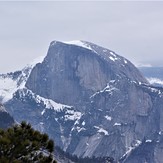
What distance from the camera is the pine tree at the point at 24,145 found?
165ft

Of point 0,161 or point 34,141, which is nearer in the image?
point 0,161

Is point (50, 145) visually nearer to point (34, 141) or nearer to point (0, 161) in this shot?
point (34, 141)

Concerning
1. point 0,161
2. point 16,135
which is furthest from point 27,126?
point 0,161

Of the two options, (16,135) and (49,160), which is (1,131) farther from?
(49,160)

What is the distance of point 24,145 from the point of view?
167 feet

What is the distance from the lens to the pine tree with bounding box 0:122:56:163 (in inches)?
1981

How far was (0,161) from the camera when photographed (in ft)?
158

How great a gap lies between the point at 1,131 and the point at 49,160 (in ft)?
16.6

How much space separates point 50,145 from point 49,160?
159 centimetres

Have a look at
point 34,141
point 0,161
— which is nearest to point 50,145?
point 34,141

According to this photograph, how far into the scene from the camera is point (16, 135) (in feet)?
168

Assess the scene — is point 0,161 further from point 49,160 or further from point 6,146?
point 49,160

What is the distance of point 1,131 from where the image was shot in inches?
2050

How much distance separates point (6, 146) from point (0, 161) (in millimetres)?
2106
